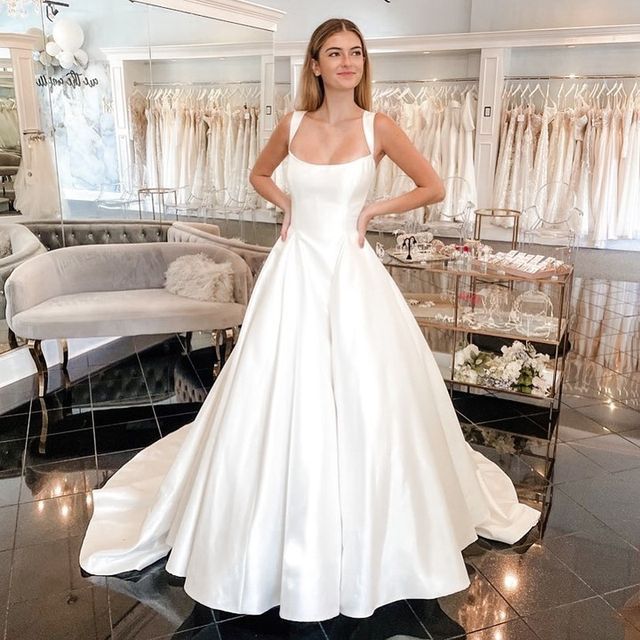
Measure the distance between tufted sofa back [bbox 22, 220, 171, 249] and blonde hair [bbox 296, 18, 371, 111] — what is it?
8.26ft

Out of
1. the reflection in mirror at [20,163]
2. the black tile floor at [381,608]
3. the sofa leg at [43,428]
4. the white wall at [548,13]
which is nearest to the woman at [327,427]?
the black tile floor at [381,608]

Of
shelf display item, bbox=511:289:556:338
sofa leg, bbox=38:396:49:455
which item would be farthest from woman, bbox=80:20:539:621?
shelf display item, bbox=511:289:556:338

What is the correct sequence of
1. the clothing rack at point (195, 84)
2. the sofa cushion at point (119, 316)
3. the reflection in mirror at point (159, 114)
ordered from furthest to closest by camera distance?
the clothing rack at point (195, 84), the reflection in mirror at point (159, 114), the sofa cushion at point (119, 316)

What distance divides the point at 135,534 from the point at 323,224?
1251mm

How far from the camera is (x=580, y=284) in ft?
21.2

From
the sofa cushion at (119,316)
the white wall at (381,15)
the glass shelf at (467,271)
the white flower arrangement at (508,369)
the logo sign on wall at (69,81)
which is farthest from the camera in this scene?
the white wall at (381,15)

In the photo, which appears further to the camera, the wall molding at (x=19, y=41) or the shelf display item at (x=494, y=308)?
the shelf display item at (x=494, y=308)

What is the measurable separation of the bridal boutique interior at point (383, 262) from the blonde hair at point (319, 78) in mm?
1574

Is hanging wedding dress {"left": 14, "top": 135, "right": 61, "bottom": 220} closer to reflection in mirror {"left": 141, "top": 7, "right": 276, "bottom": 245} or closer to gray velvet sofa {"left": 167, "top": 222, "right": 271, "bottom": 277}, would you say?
reflection in mirror {"left": 141, "top": 7, "right": 276, "bottom": 245}

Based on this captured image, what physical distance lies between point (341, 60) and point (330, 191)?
1.25ft

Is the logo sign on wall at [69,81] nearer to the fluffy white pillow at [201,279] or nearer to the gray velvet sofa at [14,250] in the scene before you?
the gray velvet sofa at [14,250]

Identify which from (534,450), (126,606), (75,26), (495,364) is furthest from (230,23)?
(126,606)

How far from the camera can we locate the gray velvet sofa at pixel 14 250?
3.90 m

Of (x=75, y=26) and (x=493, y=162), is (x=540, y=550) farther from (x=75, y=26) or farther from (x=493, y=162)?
(x=493, y=162)
